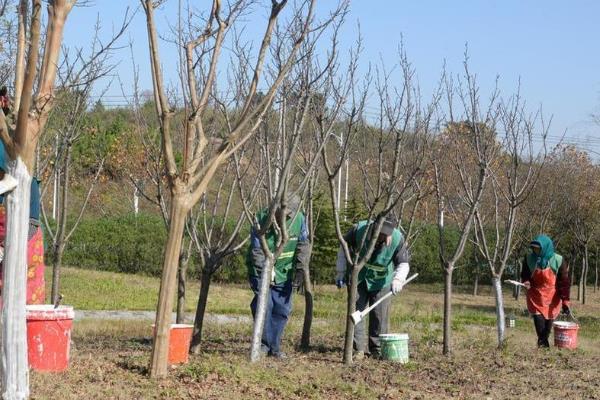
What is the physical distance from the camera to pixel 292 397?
21.1 feet

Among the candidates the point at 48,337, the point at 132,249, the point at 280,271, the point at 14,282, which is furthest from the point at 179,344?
the point at 132,249

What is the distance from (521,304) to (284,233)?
17.1 meters

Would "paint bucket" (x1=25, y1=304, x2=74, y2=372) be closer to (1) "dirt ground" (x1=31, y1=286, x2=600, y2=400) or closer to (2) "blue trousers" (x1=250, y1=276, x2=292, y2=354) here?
(1) "dirt ground" (x1=31, y1=286, x2=600, y2=400)

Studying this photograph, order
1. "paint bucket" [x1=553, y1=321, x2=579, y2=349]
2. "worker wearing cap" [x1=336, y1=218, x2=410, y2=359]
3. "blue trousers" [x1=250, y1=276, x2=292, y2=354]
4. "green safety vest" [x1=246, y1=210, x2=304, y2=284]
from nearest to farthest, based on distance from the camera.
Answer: "green safety vest" [x1=246, y1=210, x2=304, y2=284], "blue trousers" [x1=250, y1=276, x2=292, y2=354], "worker wearing cap" [x1=336, y1=218, x2=410, y2=359], "paint bucket" [x1=553, y1=321, x2=579, y2=349]

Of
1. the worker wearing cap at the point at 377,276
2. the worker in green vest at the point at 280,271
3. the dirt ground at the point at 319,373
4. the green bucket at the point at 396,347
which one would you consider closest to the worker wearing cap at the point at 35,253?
the dirt ground at the point at 319,373

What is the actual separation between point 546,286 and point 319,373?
4.81 metres

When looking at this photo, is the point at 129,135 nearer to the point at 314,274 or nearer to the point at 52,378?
the point at 314,274

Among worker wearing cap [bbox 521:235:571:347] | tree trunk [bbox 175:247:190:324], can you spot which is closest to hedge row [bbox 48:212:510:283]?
worker wearing cap [bbox 521:235:571:347]

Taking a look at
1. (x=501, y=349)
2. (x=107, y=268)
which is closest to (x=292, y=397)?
(x=501, y=349)

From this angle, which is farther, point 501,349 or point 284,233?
point 501,349

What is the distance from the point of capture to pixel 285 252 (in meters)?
8.63

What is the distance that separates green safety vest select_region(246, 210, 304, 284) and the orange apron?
405 cm

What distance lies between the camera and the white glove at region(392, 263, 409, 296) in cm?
892

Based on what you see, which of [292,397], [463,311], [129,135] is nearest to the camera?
[292,397]
